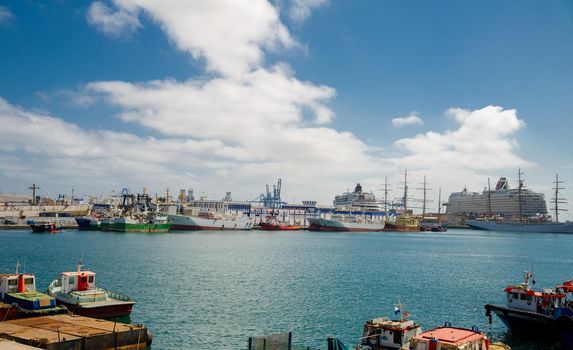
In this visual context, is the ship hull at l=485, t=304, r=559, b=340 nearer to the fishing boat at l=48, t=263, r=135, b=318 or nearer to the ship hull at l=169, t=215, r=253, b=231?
the fishing boat at l=48, t=263, r=135, b=318

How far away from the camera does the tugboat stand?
3406cm

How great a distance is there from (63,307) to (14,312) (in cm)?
298

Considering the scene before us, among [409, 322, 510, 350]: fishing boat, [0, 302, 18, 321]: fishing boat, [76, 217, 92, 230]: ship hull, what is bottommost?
[76, 217, 92, 230]: ship hull

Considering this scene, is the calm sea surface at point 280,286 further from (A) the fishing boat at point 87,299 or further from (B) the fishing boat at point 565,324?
(A) the fishing boat at point 87,299

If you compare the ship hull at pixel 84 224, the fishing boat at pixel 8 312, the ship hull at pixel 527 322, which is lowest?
the ship hull at pixel 84 224

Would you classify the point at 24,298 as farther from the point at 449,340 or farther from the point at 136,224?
the point at 136,224

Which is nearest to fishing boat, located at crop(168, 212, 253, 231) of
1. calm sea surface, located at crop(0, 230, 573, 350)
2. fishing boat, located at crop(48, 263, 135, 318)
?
calm sea surface, located at crop(0, 230, 573, 350)

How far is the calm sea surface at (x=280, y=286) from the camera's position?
36281 mm

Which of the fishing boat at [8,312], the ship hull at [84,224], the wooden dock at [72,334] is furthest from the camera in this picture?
the ship hull at [84,224]

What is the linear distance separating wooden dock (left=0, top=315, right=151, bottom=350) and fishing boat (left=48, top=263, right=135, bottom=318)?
3690 millimetres

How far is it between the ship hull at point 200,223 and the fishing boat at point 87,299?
474 ft

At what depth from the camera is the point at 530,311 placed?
3491cm

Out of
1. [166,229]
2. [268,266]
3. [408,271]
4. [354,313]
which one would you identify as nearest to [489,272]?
[408,271]

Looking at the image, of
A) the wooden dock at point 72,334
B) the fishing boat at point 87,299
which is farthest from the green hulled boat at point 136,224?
the wooden dock at point 72,334
